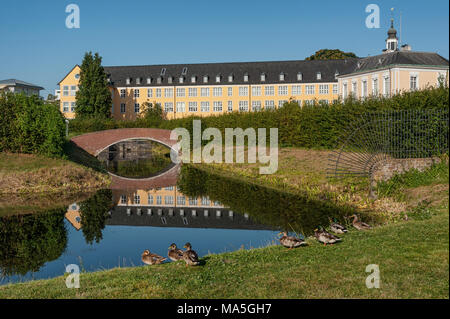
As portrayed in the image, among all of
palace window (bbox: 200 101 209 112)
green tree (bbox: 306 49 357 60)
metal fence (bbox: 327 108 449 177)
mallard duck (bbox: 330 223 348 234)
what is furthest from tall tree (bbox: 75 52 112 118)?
mallard duck (bbox: 330 223 348 234)

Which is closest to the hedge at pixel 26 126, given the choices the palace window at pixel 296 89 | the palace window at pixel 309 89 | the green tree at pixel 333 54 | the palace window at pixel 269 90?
the palace window at pixel 269 90

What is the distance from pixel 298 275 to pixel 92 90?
5571 cm

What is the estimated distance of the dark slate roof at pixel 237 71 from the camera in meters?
61.9

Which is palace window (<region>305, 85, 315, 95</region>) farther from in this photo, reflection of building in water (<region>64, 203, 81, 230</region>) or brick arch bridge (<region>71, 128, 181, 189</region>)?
reflection of building in water (<region>64, 203, 81, 230</region>)

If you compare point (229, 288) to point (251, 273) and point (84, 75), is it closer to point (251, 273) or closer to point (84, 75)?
point (251, 273)

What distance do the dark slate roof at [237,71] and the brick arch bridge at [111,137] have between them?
945 inches

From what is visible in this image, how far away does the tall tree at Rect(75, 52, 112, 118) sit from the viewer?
2328 inches

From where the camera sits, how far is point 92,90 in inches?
2328

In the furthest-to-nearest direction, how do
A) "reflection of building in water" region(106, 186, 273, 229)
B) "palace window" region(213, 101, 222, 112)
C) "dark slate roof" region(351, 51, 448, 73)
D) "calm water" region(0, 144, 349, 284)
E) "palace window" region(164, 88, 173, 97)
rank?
"palace window" region(164, 88, 173, 97), "palace window" region(213, 101, 222, 112), "dark slate roof" region(351, 51, 448, 73), "reflection of building in water" region(106, 186, 273, 229), "calm water" region(0, 144, 349, 284)

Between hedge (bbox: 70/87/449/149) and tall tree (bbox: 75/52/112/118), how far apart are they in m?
20.7

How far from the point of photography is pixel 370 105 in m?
22.8

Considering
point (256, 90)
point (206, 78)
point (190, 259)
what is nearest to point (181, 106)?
point (206, 78)

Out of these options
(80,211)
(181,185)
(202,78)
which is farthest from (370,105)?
(202,78)

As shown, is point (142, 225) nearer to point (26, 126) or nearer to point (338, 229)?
point (338, 229)
